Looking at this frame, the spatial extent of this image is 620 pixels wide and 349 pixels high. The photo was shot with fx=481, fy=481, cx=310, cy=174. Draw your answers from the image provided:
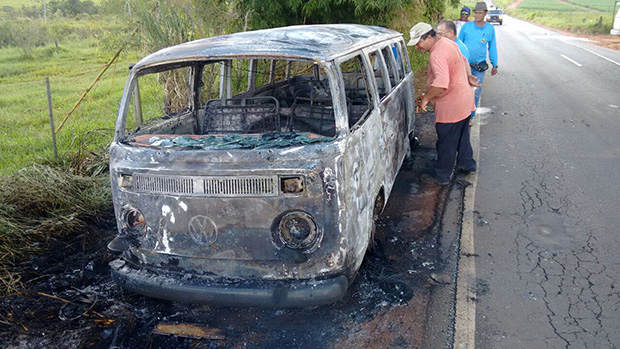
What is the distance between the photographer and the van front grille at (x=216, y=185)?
9.48ft

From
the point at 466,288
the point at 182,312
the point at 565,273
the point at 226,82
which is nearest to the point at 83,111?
the point at 226,82

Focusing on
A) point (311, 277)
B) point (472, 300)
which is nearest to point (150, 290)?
point (311, 277)

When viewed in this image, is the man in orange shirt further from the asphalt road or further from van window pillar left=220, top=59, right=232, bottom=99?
van window pillar left=220, top=59, right=232, bottom=99

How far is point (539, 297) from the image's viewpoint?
348 cm

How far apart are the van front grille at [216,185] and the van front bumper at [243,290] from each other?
585mm

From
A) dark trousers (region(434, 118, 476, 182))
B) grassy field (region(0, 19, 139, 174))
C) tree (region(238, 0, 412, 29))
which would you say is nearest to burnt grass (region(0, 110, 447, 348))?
dark trousers (region(434, 118, 476, 182))

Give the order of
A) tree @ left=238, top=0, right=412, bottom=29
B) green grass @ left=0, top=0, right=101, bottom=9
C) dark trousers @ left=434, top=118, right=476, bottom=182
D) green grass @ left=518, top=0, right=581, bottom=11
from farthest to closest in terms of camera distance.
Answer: green grass @ left=518, top=0, right=581, bottom=11, green grass @ left=0, top=0, right=101, bottom=9, tree @ left=238, top=0, right=412, bottom=29, dark trousers @ left=434, top=118, right=476, bottom=182

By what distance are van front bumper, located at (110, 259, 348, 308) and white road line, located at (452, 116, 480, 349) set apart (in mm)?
819

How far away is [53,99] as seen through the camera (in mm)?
11414

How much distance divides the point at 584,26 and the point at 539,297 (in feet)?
116

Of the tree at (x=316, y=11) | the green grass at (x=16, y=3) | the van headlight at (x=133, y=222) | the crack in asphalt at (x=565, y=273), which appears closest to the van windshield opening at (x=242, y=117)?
the van headlight at (x=133, y=222)

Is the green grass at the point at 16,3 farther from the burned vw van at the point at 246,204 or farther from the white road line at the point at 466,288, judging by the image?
the white road line at the point at 466,288

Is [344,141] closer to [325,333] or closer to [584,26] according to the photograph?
[325,333]

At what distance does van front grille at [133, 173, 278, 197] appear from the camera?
2891 millimetres
